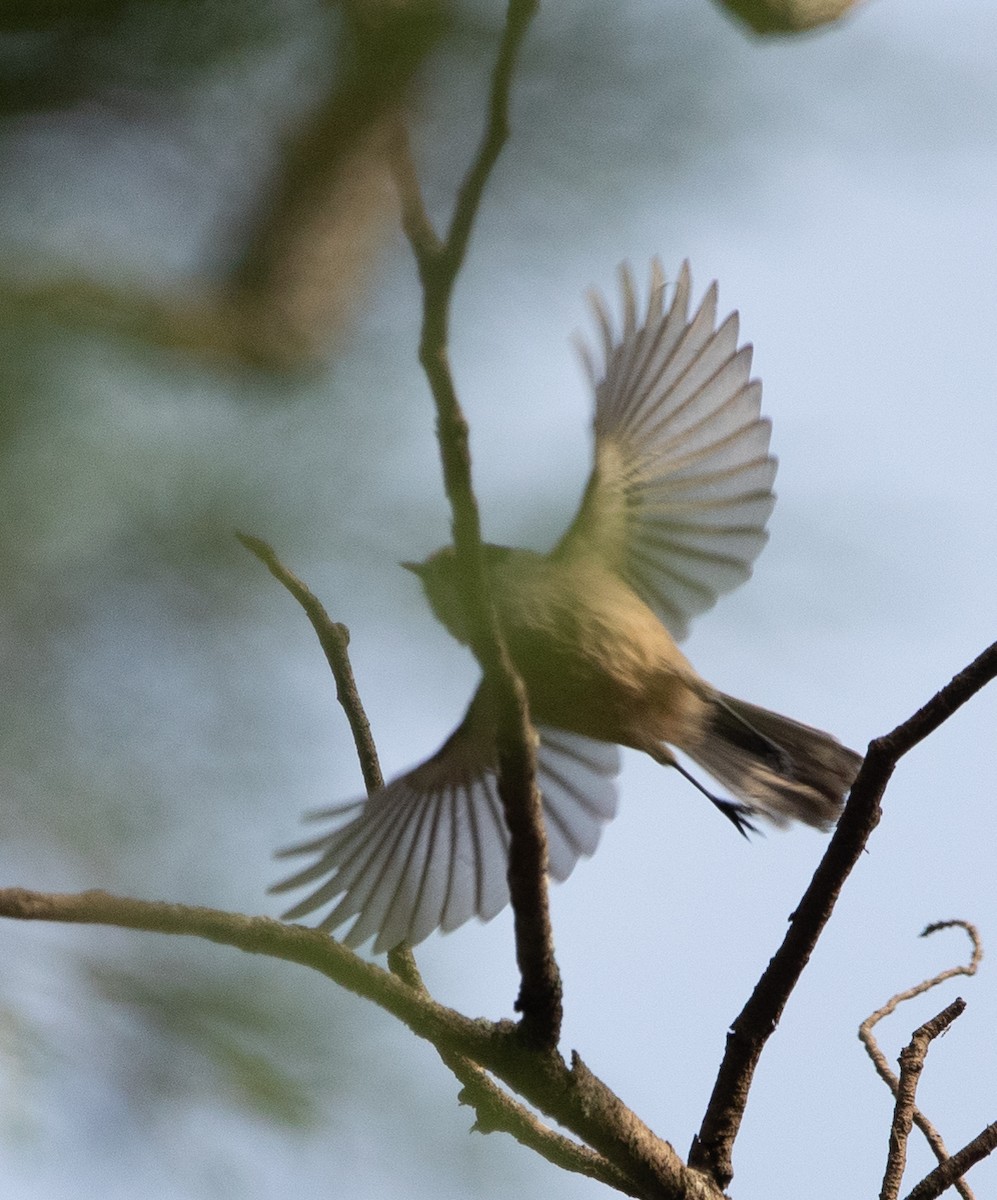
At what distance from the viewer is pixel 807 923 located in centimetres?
198

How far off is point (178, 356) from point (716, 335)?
8.02 ft

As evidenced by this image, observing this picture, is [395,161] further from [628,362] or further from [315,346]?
[628,362]

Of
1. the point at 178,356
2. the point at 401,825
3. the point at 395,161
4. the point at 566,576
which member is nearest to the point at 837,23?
the point at 395,161

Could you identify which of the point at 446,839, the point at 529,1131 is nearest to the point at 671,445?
the point at 446,839

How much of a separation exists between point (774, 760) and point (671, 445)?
72cm

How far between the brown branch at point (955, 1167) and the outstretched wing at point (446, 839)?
2.91 ft

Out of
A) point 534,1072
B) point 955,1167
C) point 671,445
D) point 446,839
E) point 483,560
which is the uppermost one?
point 671,445

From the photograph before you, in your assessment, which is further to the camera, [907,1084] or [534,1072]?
[907,1084]

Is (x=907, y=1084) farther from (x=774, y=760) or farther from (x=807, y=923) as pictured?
(x=774, y=760)

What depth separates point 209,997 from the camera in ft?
2.76

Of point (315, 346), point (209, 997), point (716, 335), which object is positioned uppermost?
point (716, 335)

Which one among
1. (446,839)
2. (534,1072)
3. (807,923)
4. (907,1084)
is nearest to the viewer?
(534,1072)

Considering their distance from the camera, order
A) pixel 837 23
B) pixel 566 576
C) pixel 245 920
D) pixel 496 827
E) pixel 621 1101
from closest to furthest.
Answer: pixel 837 23 → pixel 245 920 → pixel 621 1101 → pixel 566 576 → pixel 496 827

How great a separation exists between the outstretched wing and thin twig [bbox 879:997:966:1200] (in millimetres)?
731
